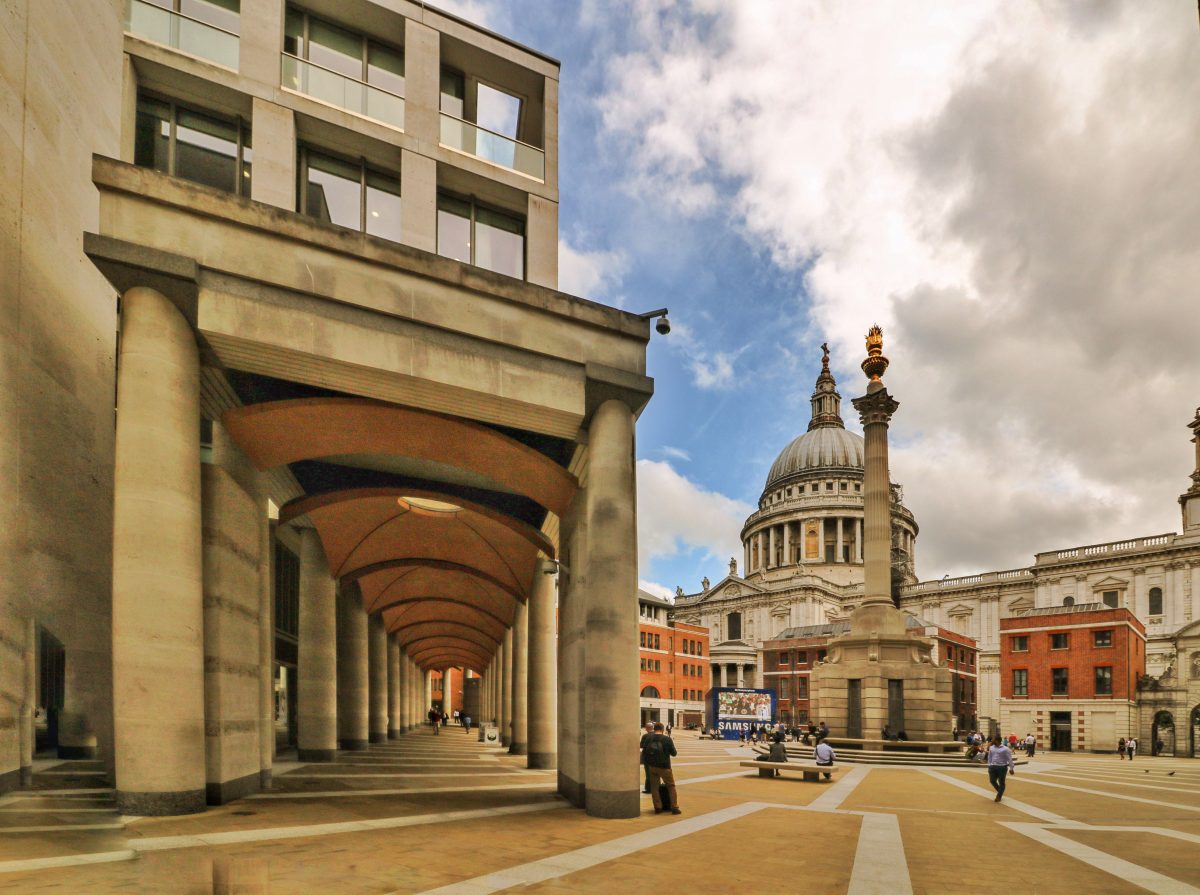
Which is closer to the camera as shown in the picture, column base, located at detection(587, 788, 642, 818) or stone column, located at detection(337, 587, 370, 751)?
column base, located at detection(587, 788, 642, 818)

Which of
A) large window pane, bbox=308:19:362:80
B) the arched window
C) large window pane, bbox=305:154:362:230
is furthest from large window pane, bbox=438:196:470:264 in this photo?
the arched window

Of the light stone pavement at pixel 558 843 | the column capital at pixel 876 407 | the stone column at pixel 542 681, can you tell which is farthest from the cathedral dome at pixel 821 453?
the light stone pavement at pixel 558 843

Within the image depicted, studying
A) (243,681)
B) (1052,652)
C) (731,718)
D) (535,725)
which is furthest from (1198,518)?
(243,681)

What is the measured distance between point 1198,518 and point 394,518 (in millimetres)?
83293

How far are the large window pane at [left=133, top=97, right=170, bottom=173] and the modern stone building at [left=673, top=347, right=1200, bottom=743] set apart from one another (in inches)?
2724

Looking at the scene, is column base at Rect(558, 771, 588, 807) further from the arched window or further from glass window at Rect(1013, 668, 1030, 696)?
the arched window

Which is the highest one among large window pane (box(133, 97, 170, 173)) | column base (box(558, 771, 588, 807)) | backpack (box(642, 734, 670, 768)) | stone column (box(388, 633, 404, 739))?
large window pane (box(133, 97, 170, 173))

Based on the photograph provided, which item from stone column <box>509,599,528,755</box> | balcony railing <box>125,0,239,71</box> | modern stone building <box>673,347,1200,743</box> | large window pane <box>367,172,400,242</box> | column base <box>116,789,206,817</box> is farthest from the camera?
modern stone building <box>673,347,1200,743</box>

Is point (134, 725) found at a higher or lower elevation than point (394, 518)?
lower

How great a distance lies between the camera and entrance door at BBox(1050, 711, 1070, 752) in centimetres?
6028

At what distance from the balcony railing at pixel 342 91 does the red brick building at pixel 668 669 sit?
7166 cm

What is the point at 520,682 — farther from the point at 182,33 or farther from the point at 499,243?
the point at 182,33

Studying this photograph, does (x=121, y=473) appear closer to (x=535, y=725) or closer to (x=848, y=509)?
(x=535, y=725)

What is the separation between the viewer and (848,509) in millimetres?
120938
